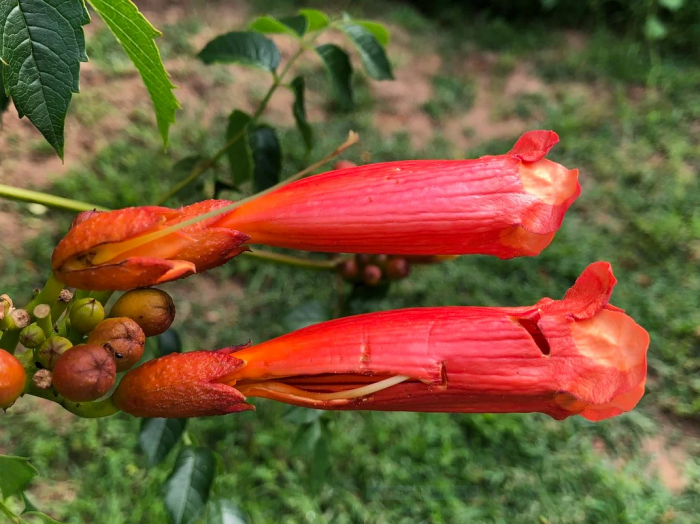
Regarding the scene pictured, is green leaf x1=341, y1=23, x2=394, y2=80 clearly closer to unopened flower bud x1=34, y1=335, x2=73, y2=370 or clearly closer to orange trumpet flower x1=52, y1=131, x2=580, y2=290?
orange trumpet flower x1=52, y1=131, x2=580, y2=290

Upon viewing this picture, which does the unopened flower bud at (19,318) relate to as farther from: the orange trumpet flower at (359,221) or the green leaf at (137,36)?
the green leaf at (137,36)

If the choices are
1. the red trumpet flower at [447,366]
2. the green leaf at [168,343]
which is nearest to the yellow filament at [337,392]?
the red trumpet flower at [447,366]

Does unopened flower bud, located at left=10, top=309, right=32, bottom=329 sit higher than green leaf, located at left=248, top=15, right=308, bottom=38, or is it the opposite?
green leaf, located at left=248, top=15, right=308, bottom=38

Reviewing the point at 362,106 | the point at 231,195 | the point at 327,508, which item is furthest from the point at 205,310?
the point at 362,106

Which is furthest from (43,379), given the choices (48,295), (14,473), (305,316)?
(305,316)

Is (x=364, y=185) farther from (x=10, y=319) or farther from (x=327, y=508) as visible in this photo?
(x=327, y=508)

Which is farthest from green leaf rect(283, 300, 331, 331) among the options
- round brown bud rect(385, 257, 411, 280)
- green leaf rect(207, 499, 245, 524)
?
green leaf rect(207, 499, 245, 524)

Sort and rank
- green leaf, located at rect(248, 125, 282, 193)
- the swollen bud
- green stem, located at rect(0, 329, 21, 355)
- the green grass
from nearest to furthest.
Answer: the swollen bud
green stem, located at rect(0, 329, 21, 355)
green leaf, located at rect(248, 125, 282, 193)
the green grass
